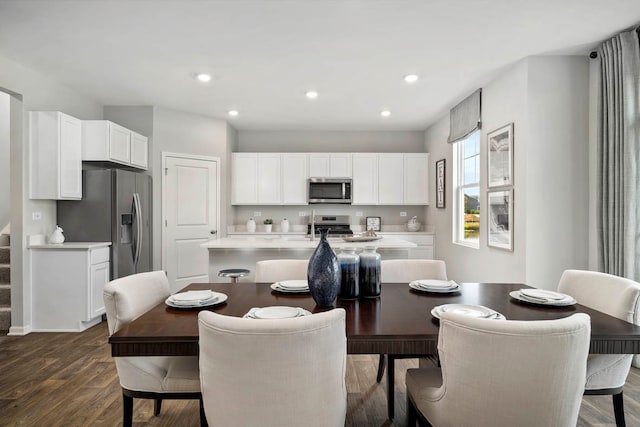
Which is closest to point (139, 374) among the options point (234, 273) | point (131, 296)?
point (131, 296)

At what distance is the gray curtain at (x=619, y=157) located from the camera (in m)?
2.83

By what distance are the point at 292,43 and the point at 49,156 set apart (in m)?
2.66

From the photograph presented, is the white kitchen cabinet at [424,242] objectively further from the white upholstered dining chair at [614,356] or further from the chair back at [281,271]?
the white upholstered dining chair at [614,356]

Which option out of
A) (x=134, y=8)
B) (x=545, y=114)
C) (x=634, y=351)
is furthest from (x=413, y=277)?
(x=134, y=8)

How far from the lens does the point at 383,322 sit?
57.6 inches

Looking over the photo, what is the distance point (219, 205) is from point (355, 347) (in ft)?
15.5

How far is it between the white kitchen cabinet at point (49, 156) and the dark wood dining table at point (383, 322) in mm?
2809

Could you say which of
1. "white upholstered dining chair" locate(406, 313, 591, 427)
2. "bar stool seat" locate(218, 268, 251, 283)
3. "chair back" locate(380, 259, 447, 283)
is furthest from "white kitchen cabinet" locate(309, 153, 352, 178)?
"white upholstered dining chair" locate(406, 313, 591, 427)

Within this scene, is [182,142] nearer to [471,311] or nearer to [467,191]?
[467,191]

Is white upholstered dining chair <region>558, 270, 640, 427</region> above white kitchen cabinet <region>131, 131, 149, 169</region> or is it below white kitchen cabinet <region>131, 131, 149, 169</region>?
below

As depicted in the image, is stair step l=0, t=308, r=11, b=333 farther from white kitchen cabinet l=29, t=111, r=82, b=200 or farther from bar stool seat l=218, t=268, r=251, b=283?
bar stool seat l=218, t=268, r=251, b=283

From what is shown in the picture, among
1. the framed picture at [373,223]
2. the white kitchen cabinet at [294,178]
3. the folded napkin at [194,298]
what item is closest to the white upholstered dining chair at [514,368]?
the folded napkin at [194,298]

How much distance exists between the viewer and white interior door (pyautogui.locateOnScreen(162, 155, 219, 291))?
522 cm

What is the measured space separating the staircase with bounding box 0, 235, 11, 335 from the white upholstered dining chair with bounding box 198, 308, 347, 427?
3.78 m
